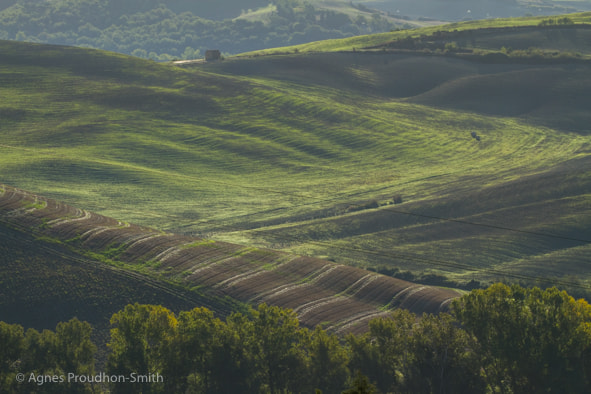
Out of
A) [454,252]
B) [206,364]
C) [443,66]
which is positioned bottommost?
[454,252]

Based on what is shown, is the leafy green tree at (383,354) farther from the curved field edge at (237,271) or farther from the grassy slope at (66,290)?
the grassy slope at (66,290)

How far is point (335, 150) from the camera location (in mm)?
128375

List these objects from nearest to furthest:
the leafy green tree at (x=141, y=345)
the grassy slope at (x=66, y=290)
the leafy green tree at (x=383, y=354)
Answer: the leafy green tree at (x=141, y=345), the leafy green tree at (x=383, y=354), the grassy slope at (x=66, y=290)

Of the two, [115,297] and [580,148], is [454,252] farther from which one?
[580,148]

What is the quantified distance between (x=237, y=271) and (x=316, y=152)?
69130mm

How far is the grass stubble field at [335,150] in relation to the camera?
83.7 meters

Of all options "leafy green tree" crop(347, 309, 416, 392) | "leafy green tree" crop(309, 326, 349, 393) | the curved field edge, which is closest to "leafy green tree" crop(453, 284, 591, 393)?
"leafy green tree" crop(347, 309, 416, 392)

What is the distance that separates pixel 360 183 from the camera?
365 feet

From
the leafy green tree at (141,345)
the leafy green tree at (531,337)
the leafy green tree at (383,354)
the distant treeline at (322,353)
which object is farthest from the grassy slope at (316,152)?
the leafy green tree at (141,345)

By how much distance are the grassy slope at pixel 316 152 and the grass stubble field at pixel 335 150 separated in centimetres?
40

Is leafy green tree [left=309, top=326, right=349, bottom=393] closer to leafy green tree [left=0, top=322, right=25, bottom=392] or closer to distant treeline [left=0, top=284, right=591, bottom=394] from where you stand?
distant treeline [left=0, top=284, right=591, bottom=394]

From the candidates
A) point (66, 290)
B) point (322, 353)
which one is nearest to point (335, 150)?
point (66, 290)

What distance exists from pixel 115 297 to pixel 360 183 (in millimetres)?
61906

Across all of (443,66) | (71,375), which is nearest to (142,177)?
(71,375)
